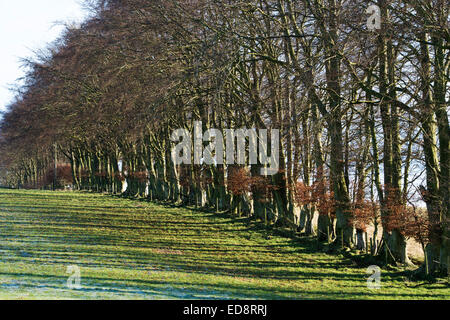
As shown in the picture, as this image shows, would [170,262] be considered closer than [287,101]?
Yes

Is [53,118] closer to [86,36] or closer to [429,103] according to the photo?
[86,36]

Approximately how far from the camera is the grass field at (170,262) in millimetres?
13156

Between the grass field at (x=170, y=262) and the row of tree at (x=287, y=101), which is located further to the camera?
the row of tree at (x=287, y=101)

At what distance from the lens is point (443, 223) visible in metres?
15.7

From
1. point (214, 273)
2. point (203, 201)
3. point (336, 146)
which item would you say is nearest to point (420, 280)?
point (336, 146)

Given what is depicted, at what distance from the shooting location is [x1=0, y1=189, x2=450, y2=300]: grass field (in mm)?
13156

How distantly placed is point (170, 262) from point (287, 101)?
9.88 m

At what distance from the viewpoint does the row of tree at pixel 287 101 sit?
1596 centimetres

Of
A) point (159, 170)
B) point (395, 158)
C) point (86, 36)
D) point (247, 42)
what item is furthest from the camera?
point (159, 170)

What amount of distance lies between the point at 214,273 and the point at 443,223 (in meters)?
7.44

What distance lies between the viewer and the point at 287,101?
23750 mm

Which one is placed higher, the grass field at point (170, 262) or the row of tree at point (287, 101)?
the row of tree at point (287, 101)

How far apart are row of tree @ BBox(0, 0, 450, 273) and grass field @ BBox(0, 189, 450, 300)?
7.00ft

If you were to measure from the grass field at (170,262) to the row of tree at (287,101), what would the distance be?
7.00ft
